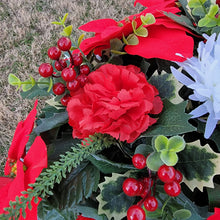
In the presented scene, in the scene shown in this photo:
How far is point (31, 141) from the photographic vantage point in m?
0.49

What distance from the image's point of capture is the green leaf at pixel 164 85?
0.46 m

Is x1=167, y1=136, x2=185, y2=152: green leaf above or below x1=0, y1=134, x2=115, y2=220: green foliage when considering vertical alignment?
above

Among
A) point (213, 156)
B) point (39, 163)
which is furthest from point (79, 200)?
point (213, 156)

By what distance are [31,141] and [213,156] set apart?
277 mm

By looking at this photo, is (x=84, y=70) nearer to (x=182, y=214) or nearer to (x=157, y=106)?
(x=157, y=106)

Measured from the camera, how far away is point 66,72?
1.40 feet

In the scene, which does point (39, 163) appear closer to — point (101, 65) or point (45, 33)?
point (101, 65)

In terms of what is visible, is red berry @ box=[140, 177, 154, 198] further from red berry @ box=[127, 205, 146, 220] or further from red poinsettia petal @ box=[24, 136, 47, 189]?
red poinsettia petal @ box=[24, 136, 47, 189]

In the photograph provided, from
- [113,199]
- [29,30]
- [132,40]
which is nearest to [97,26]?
[132,40]

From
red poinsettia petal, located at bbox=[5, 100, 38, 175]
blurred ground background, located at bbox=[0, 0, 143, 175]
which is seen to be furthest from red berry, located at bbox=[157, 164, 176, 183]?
blurred ground background, located at bbox=[0, 0, 143, 175]

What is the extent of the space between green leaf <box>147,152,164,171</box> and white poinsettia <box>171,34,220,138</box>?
0.25 feet

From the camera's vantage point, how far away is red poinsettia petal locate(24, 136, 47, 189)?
43 centimetres

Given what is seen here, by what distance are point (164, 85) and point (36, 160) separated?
22 centimetres

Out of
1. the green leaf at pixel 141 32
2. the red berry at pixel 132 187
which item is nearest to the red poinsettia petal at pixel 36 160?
the red berry at pixel 132 187
